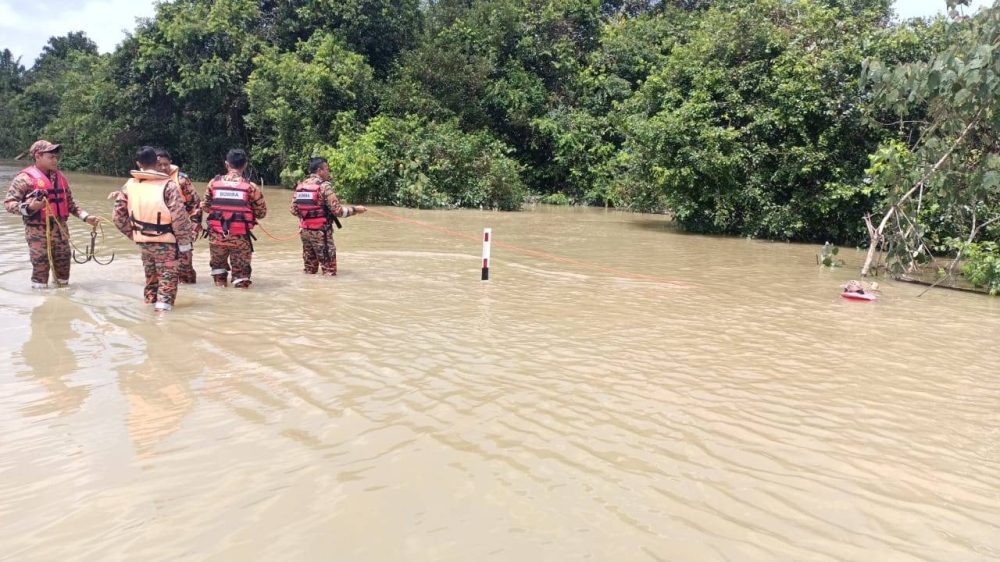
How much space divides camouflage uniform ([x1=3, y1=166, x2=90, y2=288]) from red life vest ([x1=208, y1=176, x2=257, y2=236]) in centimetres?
147

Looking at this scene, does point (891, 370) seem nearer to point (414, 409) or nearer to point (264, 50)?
point (414, 409)

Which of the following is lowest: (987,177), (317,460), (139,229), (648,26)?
(317,460)

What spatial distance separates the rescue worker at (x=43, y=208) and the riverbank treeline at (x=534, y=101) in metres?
14.1

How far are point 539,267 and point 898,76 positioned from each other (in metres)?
5.89

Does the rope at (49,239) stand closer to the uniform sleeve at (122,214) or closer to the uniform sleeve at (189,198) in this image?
the uniform sleeve at (122,214)

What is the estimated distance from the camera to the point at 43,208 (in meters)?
7.76

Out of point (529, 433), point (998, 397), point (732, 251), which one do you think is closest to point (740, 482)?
point (529, 433)

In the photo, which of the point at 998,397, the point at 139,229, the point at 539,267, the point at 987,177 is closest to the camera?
the point at 998,397

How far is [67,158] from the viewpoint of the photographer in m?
46.7

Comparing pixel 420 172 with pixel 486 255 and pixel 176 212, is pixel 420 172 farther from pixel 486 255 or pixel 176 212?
pixel 176 212

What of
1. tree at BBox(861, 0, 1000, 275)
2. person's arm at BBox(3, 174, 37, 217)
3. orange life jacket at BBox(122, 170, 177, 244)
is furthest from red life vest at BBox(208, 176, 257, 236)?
tree at BBox(861, 0, 1000, 275)

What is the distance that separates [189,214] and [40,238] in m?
1.59

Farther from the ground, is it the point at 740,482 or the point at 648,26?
the point at 648,26

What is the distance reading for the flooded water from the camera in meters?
3.13
